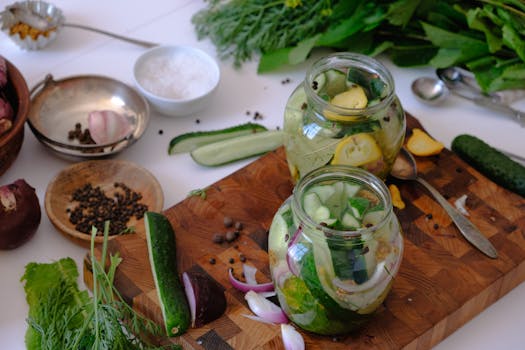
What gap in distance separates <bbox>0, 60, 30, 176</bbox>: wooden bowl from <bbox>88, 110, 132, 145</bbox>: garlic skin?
0.56 feet

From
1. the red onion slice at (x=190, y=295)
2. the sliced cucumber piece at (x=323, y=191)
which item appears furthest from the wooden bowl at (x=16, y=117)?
the sliced cucumber piece at (x=323, y=191)

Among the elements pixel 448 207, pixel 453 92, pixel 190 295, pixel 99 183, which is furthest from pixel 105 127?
pixel 453 92

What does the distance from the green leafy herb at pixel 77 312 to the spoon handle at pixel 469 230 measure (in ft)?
2.27

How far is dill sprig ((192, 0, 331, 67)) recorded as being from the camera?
2273mm

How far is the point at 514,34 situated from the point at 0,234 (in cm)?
138

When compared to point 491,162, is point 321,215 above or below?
above

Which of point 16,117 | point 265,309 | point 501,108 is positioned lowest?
point 501,108

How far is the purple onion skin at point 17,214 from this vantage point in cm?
169

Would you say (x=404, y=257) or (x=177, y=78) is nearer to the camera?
(x=404, y=257)

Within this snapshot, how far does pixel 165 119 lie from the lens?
2.12 metres

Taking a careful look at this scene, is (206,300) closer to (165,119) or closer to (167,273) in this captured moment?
(167,273)

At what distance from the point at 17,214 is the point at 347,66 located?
77 centimetres

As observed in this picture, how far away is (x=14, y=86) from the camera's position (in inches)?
74.7

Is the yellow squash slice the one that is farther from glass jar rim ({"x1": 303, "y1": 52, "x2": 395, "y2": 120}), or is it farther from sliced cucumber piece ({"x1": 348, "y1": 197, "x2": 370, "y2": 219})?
sliced cucumber piece ({"x1": 348, "y1": 197, "x2": 370, "y2": 219})
